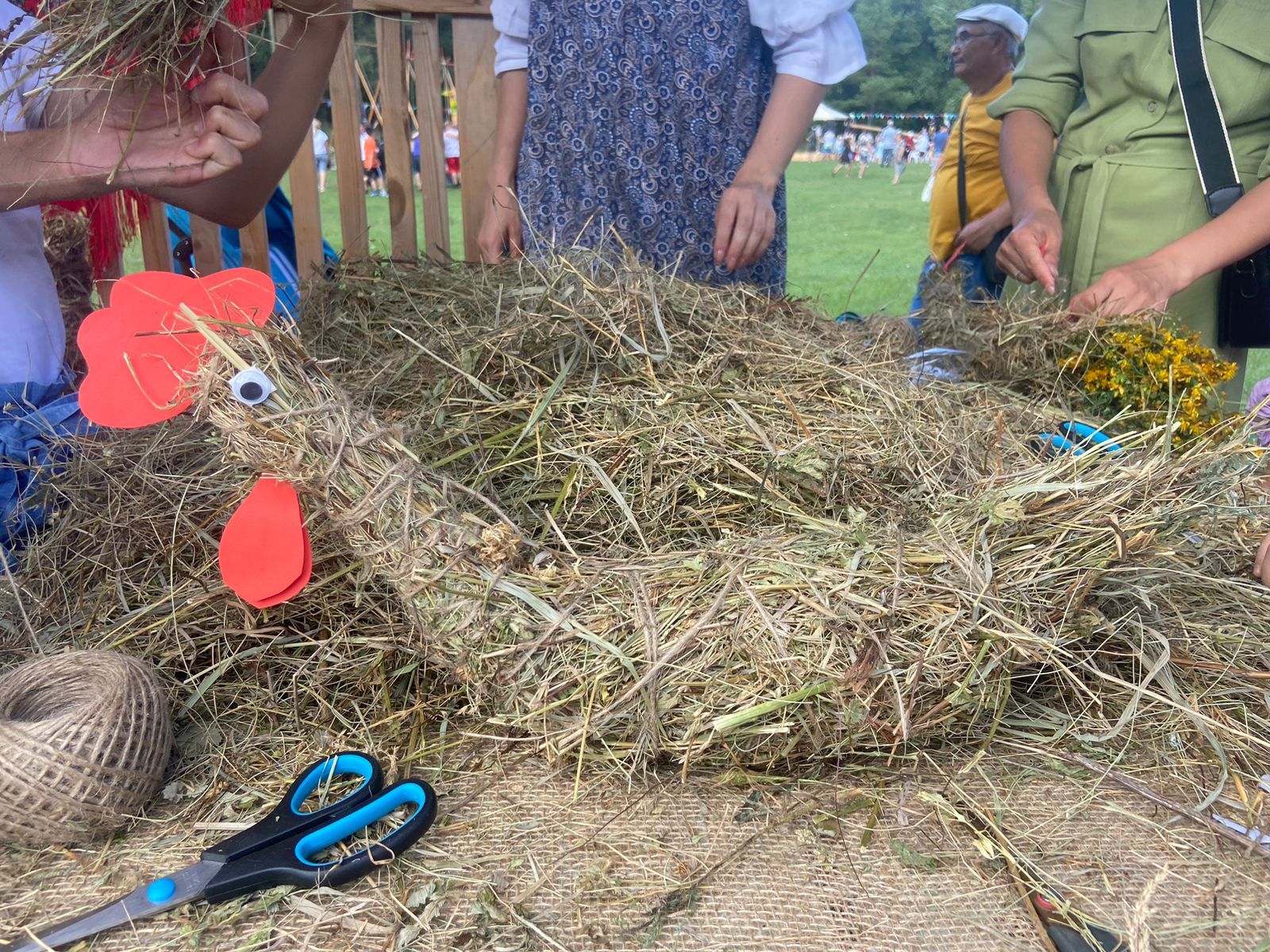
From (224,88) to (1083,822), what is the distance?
3.38 feet

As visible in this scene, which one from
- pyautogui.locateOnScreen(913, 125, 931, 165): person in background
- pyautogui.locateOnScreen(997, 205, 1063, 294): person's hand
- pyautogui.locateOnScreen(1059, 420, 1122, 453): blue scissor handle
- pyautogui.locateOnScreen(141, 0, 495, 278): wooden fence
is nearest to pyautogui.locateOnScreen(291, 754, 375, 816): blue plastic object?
pyautogui.locateOnScreen(1059, 420, 1122, 453): blue scissor handle

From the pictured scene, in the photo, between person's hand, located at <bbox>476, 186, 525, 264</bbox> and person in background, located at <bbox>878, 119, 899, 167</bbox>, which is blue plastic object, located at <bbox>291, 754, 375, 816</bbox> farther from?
person in background, located at <bbox>878, 119, 899, 167</bbox>

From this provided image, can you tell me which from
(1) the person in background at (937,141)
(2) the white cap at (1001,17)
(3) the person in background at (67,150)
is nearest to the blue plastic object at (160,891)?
(3) the person in background at (67,150)

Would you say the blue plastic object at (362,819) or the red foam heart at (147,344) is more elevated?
the red foam heart at (147,344)

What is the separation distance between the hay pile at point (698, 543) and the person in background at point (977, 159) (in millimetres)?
1193

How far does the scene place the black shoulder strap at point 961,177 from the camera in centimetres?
258

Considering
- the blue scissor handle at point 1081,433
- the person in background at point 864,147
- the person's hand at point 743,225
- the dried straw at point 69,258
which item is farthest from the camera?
the person in background at point 864,147

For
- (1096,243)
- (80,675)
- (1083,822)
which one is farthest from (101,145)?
(1096,243)

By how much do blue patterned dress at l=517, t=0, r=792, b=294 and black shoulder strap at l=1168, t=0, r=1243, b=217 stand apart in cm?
67

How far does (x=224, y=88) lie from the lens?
0.90 metres

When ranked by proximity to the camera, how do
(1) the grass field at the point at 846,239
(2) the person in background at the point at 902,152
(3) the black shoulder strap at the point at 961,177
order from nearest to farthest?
(3) the black shoulder strap at the point at 961,177 → (1) the grass field at the point at 846,239 → (2) the person in background at the point at 902,152

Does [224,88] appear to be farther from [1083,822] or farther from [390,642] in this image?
[1083,822]

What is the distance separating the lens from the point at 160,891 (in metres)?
0.54

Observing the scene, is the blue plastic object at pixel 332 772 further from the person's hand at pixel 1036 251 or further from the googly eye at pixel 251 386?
the person's hand at pixel 1036 251
